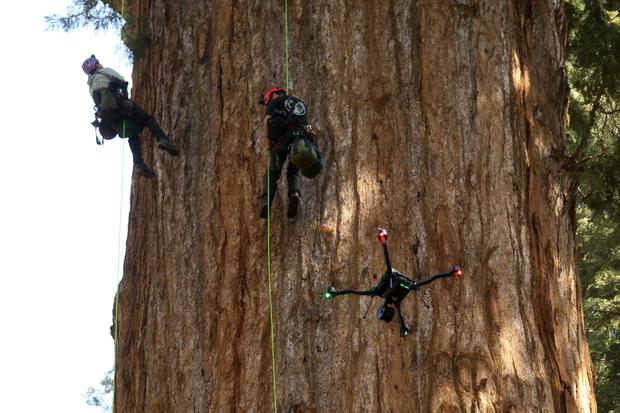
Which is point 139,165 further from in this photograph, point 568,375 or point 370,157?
point 568,375

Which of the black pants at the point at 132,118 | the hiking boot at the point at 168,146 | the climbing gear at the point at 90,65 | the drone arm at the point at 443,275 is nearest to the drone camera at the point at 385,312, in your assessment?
the drone arm at the point at 443,275

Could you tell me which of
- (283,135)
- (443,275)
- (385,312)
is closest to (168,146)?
(283,135)

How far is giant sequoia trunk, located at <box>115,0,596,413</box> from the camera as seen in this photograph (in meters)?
4.96

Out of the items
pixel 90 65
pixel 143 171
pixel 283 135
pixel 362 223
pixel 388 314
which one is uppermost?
pixel 90 65

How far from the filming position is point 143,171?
621 cm

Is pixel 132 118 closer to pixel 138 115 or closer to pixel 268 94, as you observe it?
pixel 138 115

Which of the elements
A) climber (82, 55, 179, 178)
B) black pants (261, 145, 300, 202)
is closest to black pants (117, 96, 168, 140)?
climber (82, 55, 179, 178)

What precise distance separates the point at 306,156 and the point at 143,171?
60.1 inches

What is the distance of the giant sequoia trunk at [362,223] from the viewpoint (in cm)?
496

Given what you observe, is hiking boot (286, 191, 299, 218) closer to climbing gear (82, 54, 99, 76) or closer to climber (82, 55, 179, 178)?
climber (82, 55, 179, 178)

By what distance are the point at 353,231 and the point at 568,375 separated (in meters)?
1.43

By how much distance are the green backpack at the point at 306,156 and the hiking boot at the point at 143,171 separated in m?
1.33

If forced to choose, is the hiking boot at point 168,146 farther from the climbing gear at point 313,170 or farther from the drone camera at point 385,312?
the drone camera at point 385,312

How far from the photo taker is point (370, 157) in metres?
5.46
